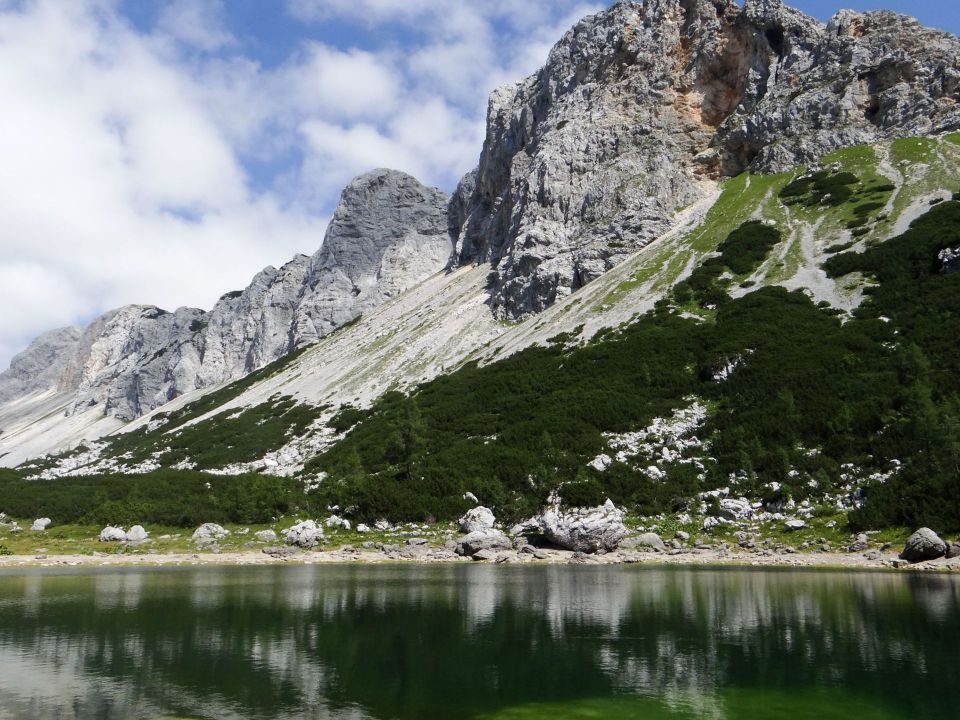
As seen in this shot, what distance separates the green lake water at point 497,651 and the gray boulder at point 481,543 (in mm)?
10663

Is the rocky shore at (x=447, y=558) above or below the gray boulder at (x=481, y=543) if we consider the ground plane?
below

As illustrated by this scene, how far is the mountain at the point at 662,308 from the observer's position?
42188 millimetres

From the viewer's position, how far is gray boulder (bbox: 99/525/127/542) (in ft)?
145

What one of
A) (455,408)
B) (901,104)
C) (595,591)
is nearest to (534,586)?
(595,591)

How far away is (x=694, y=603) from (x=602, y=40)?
107 m

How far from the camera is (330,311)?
14925cm

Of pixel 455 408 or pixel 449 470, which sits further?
pixel 455 408

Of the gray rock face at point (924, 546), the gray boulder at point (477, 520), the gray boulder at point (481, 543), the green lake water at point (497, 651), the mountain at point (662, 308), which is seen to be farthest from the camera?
the mountain at point (662, 308)

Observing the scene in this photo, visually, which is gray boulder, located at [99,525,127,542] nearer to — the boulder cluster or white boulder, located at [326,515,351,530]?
white boulder, located at [326,515,351,530]

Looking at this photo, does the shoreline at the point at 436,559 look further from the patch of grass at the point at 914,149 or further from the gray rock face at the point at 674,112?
→ the patch of grass at the point at 914,149

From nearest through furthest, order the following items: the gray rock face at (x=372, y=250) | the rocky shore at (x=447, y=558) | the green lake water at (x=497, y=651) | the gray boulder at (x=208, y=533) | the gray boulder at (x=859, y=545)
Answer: the green lake water at (x=497, y=651) < the rocky shore at (x=447, y=558) < the gray boulder at (x=859, y=545) < the gray boulder at (x=208, y=533) < the gray rock face at (x=372, y=250)

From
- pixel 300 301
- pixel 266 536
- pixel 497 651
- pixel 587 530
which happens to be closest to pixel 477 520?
pixel 587 530

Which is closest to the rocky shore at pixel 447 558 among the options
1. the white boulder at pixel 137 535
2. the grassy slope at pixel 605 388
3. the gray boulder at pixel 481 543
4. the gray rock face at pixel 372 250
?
the gray boulder at pixel 481 543

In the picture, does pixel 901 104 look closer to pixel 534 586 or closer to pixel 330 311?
pixel 534 586
